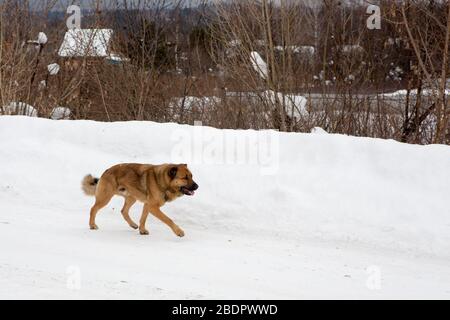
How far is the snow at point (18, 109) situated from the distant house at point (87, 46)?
85.0 inches

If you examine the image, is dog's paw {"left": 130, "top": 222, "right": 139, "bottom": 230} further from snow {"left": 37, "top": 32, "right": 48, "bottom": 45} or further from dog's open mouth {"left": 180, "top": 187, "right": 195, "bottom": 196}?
snow {"left": 37, "top": 32, "right": 48, "bottom": 45}

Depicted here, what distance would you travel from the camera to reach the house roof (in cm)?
1662

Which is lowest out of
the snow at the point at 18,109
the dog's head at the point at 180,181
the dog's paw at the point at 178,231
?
the dog's paw at the point at 178,231

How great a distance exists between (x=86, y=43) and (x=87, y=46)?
22 cm

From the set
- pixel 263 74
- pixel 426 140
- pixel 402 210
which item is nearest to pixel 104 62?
pixel 263 74

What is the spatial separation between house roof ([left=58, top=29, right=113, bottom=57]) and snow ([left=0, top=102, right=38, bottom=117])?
7.15ft

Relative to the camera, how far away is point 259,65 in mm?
13266

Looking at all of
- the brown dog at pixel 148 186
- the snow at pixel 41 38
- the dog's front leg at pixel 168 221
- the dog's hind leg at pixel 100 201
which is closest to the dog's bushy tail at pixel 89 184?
the brown dog at pixel 148 186

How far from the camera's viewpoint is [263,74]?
1324 cm

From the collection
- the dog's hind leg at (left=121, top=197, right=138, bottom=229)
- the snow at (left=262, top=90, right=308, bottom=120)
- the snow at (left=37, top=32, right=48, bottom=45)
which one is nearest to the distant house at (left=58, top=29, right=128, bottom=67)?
the snow at (left=37, top=32, right=48, bottom=45)

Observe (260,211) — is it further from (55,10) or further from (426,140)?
(55,10)

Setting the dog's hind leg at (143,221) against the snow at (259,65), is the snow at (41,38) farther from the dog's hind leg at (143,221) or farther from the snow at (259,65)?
the dog's hind leg at (143,221)

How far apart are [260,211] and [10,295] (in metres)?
3.95

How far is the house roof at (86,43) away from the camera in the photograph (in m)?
16.6
